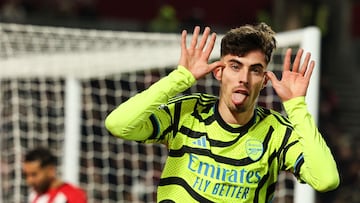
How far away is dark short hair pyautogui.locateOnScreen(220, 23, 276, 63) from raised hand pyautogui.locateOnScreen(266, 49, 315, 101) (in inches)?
3.6

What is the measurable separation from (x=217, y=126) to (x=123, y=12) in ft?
52.9

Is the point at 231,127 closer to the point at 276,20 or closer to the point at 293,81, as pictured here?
the point at 293,81

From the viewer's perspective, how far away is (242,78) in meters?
3.96

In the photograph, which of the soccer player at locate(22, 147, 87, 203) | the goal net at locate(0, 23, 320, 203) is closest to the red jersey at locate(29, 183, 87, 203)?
the soccer player at locate(22, 147, 87, 203)

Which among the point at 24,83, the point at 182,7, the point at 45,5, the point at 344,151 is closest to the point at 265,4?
the point at 182,7

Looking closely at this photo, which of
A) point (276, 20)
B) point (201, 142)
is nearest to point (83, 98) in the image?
point (201, 142)

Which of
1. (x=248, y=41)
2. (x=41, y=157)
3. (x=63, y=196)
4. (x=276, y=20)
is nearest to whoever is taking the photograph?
(x=248, y=41)

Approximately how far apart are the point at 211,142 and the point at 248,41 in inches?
17.8

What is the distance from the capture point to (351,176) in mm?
13273

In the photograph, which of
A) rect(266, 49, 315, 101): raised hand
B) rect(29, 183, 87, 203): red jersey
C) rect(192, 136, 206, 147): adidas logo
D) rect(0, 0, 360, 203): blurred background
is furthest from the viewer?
rect(0, 0, 360, 203): blurred background

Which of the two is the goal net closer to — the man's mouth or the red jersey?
the red jersey

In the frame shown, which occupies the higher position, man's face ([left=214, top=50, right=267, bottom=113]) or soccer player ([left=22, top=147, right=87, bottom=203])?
man's face ([left=214, top=50, right=267, bottom=113])

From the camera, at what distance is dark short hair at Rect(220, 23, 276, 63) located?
4027mm

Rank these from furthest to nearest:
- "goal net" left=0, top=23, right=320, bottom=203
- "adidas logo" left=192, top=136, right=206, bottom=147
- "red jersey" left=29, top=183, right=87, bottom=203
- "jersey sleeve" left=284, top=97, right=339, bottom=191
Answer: "goal net" left=0, top=23, right=320, bottom=203 → "red jersey" left=29, top=183, right=87, bottom=203 → "adidas logo" left=192, top=136, right=206, bottom=147 → "jersey sleeve" left=284, top=97, right=339, bottom=191
